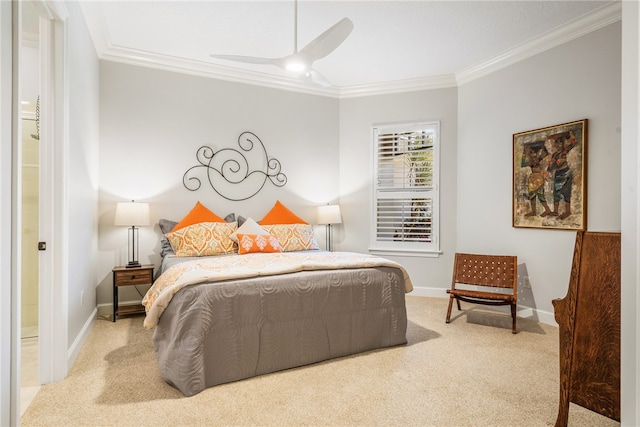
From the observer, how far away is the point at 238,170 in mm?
4734

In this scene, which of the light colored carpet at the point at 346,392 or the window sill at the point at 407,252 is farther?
the window sill at the point at 407,252

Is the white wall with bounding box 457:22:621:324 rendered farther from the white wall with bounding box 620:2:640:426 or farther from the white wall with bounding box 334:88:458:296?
the white wall with bounding box 620:2:640:426

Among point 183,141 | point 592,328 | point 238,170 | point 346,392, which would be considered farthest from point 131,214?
point 592,328

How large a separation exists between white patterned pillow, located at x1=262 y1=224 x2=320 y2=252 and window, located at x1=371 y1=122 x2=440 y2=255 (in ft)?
3.59

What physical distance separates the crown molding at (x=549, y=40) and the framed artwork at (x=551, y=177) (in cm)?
82

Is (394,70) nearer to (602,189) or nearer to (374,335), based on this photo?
(602,189)

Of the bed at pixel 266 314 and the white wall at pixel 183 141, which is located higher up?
the white wall at pixel 183 141

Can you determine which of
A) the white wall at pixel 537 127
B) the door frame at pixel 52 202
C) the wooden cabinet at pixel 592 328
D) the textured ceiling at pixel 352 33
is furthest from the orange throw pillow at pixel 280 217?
the wooden cabinet at pixel 592 328

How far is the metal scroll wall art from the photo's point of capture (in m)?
4.53

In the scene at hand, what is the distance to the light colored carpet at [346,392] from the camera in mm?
2018

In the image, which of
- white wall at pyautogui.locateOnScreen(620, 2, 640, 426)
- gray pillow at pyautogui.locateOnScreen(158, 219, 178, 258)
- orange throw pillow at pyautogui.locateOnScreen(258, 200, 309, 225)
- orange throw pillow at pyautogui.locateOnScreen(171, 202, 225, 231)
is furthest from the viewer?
orange throw pillow at pyautogui.locateOnScreen(258, 200, 309, 225)

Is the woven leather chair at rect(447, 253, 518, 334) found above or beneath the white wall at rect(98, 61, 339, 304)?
A: beneath

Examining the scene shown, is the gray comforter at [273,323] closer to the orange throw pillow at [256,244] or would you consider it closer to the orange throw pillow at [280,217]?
the orange throw pillow at [256,244]

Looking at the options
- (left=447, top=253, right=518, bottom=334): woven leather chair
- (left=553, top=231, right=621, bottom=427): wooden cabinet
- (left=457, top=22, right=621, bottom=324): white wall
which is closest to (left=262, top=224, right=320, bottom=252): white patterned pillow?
(left=447, top=253, right=518, bottom=334): woven leather chair
